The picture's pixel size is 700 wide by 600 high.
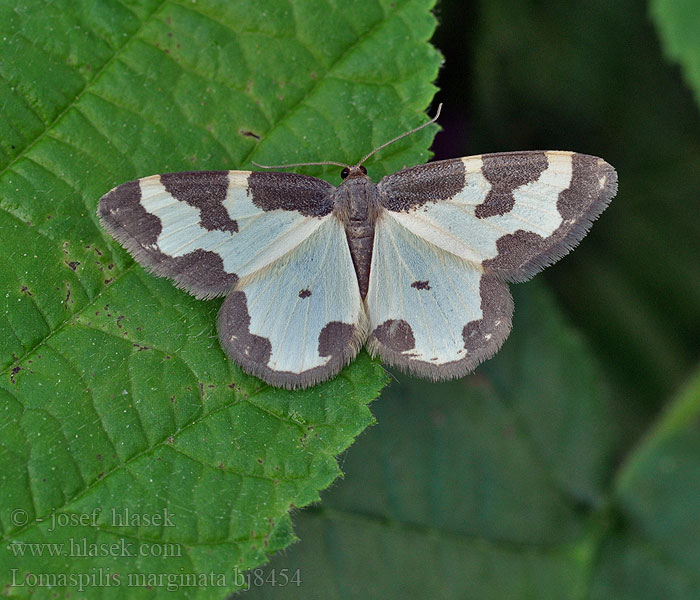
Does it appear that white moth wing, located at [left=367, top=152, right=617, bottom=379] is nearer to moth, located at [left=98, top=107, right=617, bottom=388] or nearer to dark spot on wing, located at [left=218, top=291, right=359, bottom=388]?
moth, located at [left=98, top=107, right=617, bottom=388]

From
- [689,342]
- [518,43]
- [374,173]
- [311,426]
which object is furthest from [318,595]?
[518,43]

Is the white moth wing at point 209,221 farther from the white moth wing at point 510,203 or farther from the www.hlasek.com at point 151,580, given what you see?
the www.hlasek.com at point 151,580

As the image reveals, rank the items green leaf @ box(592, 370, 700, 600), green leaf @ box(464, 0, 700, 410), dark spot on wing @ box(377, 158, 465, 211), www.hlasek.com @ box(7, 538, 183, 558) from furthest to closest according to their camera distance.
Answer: green leaf @ box(464, 0, 700, 410), green leaf @ box(592, 370, 700, 600), dark spot on wing @ box(377, 158, 465, 211), www.hlasek.com @ box(7, 538, 183, 558)

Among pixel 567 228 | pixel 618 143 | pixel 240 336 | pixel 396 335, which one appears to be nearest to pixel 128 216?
pixel 240 336

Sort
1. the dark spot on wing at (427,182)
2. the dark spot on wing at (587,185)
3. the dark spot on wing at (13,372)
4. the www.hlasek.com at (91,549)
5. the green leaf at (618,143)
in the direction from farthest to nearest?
the green leaf at (618,143) < the dark spot on wing at (427,182) < the dark spot on wing at (587,185) < the dark spot on wing at (13,372) < the www.hlasek.com at (91,549)

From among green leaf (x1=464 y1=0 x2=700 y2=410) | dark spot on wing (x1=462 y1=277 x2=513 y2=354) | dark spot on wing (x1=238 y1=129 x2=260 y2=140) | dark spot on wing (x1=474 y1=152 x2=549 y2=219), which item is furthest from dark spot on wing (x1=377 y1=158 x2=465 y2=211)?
green leaf (x1=464 y1=0 x2=700 y2=410)

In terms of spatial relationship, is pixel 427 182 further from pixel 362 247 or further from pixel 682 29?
pixel 682 29

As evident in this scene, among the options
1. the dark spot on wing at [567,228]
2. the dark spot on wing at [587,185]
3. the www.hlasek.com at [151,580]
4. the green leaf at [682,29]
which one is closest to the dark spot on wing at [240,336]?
the www.hlasek.com at [151,580]
